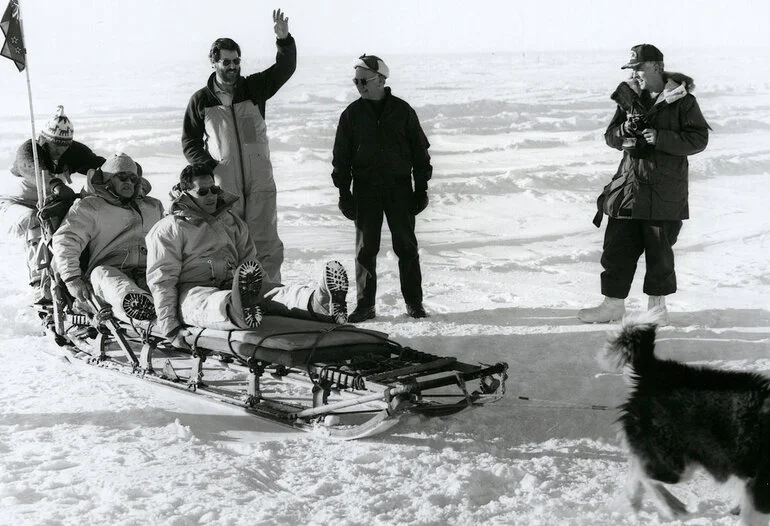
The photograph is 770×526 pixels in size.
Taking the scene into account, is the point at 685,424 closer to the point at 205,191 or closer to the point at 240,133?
the point at 205,191

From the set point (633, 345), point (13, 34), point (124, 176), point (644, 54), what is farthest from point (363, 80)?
point (633, 345)

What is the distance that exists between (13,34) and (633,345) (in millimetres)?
5281

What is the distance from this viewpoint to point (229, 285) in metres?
5.19

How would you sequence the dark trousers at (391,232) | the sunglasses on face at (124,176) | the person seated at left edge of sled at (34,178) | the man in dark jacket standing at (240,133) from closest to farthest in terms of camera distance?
the sunglasses on face at (124,176), the person seated at left edge of sled at (34,178), the man in dark jacket standing at (240,133), the dark trousers at (391,232)

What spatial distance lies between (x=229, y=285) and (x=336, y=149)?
2046 millimetres

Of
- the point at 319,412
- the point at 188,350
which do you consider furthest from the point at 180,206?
the point at 319,412

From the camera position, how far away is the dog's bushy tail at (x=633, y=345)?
3.29m

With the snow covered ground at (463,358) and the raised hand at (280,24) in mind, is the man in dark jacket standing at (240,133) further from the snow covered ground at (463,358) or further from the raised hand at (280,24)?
the snow covered ground at (463,358)

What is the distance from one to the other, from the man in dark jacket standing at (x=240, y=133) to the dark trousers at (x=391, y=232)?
69 centimetres

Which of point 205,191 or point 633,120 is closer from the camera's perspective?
point 205,191

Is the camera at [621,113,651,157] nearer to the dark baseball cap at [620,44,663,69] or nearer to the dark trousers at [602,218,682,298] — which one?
the dark baseball cap at [620,44,663,69]

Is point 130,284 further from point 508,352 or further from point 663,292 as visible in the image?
point 663,292

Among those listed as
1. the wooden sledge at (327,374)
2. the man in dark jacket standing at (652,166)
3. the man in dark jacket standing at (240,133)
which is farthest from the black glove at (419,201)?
the wooden sledge at (327,374)

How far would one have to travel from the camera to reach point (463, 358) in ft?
19.0
